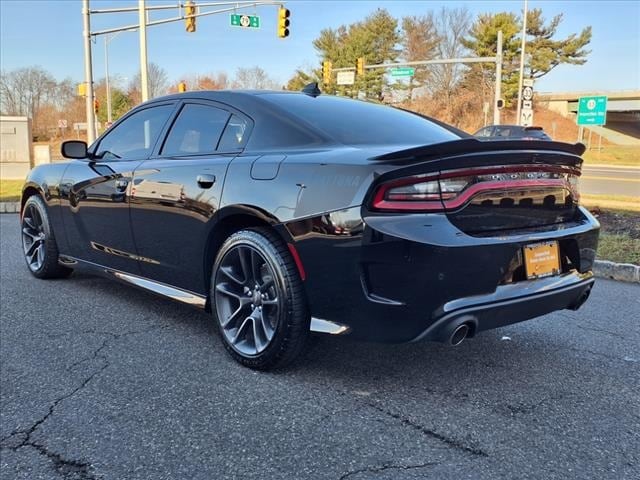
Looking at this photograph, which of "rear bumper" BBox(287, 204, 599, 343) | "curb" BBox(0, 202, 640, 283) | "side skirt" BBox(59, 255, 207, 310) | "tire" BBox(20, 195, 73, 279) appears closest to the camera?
"rear bumper" BBox(287, 204, 599, 343)

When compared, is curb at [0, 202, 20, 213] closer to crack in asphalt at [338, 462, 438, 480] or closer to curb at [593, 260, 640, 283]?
curb at [593, 260, 640, 283]

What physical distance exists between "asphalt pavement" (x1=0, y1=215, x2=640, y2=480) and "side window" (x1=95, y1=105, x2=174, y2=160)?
46.6 inches

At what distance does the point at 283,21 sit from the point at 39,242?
15.9 metres

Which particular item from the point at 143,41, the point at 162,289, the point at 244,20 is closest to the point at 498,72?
the point at 244,20

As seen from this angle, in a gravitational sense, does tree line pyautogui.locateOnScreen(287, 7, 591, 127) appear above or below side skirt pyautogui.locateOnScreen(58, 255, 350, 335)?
above

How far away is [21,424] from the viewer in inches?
99.5

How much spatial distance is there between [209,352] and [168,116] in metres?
1.62

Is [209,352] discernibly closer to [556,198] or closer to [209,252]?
[209,252]

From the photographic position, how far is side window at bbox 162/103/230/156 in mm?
3529

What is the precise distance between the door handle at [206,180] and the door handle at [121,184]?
0.84 m

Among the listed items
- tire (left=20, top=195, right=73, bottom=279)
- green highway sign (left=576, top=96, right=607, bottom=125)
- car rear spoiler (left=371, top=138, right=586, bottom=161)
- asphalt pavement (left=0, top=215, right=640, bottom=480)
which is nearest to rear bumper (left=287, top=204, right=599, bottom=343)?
car rear spoiler (left=371, top=138, right=586, bottom=161)

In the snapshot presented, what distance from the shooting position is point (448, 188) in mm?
2572

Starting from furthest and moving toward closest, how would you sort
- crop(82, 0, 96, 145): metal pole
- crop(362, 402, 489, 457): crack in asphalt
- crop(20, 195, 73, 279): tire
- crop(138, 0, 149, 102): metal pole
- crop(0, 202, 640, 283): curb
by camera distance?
crop(82, 0, 96, 145): metal pole → crop(138, 0, 149, 102): metal pole → crop(0, 202, 640, 283): curb → crop(20, 195, 73, 279): tire → crop(362, 402, 489, 457): crack in asphalt

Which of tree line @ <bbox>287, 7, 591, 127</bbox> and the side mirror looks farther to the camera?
tree line @ <bbox>287, 7, 591, 127</bbox>
